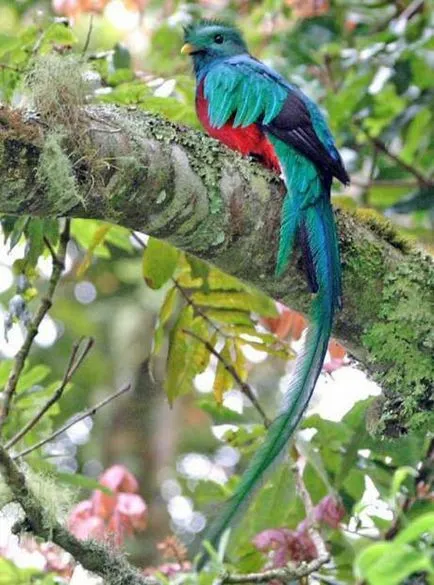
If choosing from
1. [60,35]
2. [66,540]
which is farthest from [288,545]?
[60,35]

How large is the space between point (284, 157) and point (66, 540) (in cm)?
112

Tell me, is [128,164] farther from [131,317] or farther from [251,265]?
[131,317]

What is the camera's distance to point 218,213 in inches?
96.3

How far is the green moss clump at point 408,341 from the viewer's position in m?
2.65

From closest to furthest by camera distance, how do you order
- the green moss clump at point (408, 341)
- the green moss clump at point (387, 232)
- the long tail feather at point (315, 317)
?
1. the long tail feather at point (315, 317)
2. the green moss clump at point (408, 341)
3. the green moss clump at point (387, 232)

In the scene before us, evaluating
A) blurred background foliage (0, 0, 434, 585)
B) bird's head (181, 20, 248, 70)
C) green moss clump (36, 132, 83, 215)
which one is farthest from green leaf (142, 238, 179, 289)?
bird's head (181, 20, 248, 70)

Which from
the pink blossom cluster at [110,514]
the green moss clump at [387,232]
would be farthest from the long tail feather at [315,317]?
the pink blossom cluster at [110,514]

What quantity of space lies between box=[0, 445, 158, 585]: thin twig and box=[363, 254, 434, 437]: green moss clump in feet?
2.42

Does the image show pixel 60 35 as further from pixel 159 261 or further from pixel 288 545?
pixel 288 545

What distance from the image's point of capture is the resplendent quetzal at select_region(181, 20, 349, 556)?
2.42 meters

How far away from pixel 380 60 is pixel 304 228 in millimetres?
1803

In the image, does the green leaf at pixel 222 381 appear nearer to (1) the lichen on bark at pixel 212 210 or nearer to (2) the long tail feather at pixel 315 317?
(1) the lichen on bark at pixel 212 210

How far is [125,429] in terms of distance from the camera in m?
6.62

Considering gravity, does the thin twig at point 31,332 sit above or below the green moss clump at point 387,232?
below
